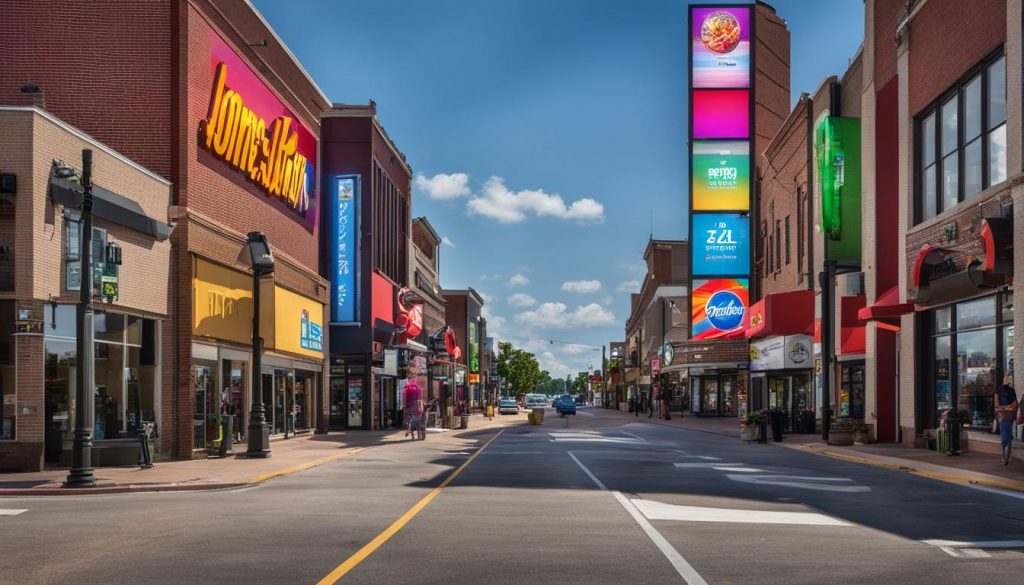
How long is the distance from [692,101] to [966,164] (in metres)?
46.9

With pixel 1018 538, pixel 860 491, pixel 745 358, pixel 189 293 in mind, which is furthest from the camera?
pixel 745 358

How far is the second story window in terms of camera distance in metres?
26.0

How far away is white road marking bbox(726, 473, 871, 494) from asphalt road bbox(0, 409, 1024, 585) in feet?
0.13

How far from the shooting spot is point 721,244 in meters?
71.8

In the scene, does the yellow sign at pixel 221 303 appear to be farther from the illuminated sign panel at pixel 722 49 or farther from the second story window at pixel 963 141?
the illuminated sign panel at pixel 722 49

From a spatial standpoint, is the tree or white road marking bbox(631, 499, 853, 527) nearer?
white road marking bbox(631, 499, 853, 527)

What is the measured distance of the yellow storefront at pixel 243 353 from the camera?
27.8m

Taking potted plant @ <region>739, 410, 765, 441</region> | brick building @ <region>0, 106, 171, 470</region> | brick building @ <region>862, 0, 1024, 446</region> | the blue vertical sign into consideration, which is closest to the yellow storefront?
brick building @ <region>0, 106, 171, 470</region>

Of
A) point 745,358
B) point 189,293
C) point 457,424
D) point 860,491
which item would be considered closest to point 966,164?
point 860,491

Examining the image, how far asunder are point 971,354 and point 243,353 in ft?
65.6

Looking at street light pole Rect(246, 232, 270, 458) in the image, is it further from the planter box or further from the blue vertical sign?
the blue vertical sign

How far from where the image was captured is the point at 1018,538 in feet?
39.3

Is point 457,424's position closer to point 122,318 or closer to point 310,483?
point 122,318

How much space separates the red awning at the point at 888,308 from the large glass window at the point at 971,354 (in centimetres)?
82
